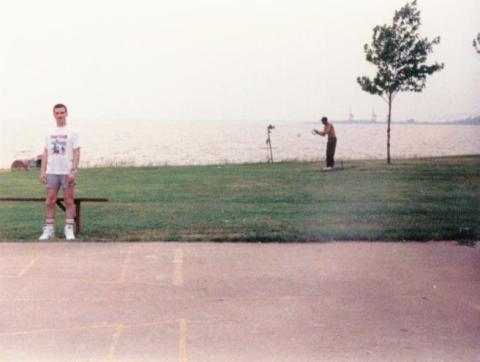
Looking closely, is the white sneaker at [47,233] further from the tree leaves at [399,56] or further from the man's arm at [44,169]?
the tree leaves at [399,56]

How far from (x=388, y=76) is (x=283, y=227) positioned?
617 inches

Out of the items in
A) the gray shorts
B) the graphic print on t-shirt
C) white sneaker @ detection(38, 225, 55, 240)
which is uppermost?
the graphic print on t-shirt

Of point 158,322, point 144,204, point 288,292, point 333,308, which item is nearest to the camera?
point 158,322

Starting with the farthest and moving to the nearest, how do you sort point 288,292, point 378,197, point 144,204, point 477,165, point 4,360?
point 477,165 < point 378,197 < point 144,204 < point 288,292 < point 4,360

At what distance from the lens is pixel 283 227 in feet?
33.9

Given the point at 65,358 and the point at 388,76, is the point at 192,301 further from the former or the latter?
the point at 388,76

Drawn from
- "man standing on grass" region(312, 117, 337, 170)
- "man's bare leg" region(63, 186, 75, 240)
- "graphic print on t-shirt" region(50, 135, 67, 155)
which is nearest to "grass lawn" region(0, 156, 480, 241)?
"man's bare leg" region(63, 186, 75, 240)

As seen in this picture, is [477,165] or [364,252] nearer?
[364,252]

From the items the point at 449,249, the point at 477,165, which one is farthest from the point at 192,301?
the point at 477,165

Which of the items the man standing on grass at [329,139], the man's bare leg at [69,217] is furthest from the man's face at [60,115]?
the man standing on grass at [329,139]

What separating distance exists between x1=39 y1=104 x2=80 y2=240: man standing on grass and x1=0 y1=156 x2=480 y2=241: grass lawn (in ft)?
1.25

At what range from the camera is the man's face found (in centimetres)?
930

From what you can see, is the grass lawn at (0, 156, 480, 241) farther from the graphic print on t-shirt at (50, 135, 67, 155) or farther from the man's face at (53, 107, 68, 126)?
the man's face at (53, 107, 68, 126)

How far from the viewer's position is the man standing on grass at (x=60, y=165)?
9.28 m
